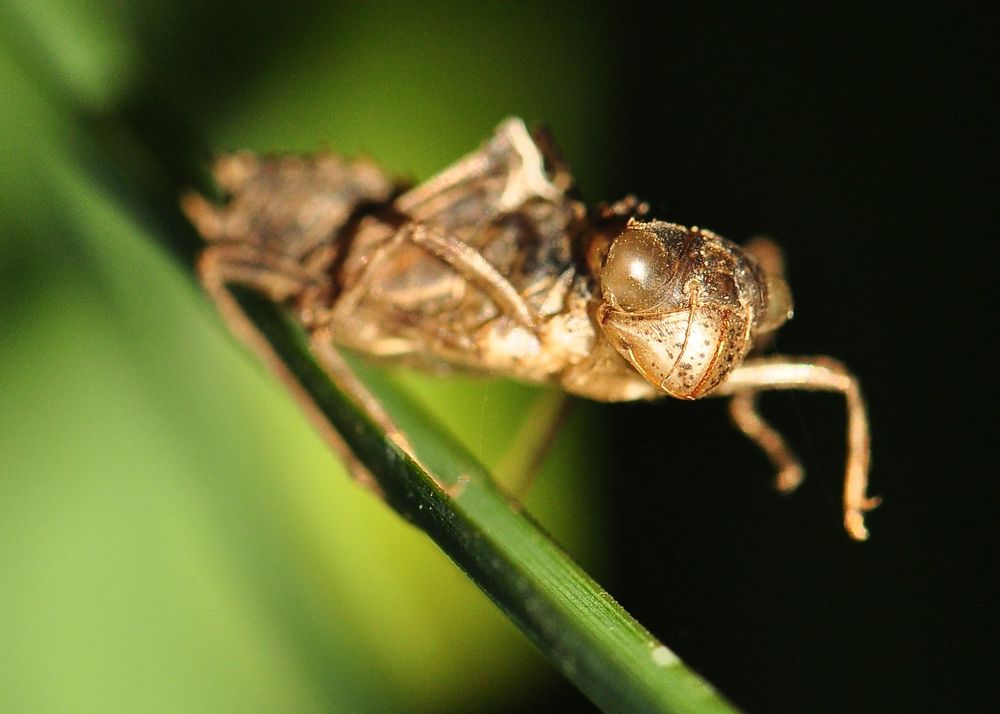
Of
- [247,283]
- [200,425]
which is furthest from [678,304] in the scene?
[200,425]

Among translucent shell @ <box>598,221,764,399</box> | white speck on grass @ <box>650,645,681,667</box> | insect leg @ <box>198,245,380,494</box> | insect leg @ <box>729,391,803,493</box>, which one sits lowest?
insect leg @ <box>729,391,803,493</box>

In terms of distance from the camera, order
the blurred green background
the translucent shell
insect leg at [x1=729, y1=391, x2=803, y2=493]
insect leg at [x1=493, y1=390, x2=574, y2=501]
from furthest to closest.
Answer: insect leg at [x1=493, y1=390, x2=574, y2=501] → insect leg at [x1=729, y1=391, x2=803, y2=493] → the blurred green background → the translucent shell

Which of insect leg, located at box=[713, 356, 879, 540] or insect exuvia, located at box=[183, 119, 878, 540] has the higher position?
insect exuvia, located at box=[183, 119, 878, 540]

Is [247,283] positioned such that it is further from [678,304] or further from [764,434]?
[764,434]

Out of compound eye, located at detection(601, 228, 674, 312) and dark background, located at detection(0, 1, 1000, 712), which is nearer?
compound eye, located at detection(601, 228, 674, 312)

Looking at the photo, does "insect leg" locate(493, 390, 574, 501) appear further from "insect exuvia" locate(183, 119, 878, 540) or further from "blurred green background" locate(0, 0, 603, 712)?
"insect exuvia" locate(183, 119, 878, 540)

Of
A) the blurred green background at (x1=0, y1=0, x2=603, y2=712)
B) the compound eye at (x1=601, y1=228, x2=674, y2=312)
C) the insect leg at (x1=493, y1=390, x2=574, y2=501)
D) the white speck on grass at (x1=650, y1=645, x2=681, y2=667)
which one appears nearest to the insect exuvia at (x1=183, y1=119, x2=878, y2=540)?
the compound eye at (x1=601, y1=228, x2=674, y2=312)
